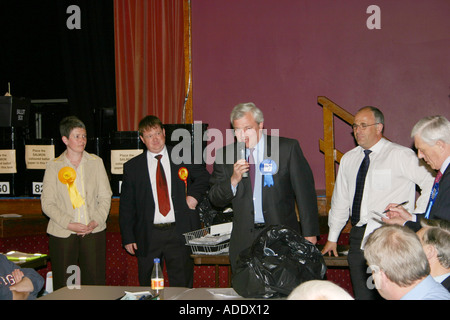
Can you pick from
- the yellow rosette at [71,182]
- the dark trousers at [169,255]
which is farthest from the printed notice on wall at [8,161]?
the dark trousers at [169,255]

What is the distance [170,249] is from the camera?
3760 mm

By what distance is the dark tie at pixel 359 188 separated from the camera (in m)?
3.53

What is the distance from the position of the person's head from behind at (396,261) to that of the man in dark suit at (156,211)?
7.06 feet

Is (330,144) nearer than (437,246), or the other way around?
(437,246)

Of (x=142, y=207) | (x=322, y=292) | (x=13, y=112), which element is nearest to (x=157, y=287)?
(x=322, y=292)

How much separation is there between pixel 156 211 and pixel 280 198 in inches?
44.1

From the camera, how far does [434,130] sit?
2541 mm

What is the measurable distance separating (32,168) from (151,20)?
7.52 ft

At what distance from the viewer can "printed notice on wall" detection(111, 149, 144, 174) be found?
439 cm

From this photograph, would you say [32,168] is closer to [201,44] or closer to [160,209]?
[160,209]

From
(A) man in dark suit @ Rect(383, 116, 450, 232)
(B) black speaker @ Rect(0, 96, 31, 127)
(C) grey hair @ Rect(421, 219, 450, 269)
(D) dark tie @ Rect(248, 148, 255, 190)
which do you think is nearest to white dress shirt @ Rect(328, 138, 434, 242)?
(A) man in dark suit @ Rect(383, 116, 450, 232)

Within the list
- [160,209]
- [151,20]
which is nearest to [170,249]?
[160,209]

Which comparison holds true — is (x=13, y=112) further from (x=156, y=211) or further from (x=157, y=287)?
(x=157, y=287)
